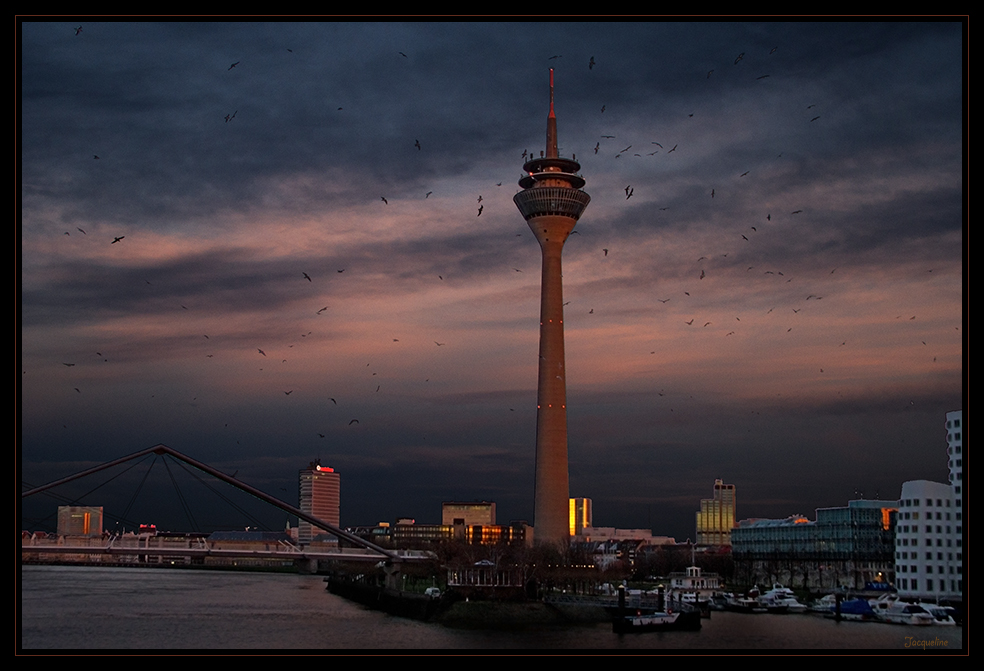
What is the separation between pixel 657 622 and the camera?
4862 cm

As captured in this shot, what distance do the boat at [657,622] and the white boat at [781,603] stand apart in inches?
379

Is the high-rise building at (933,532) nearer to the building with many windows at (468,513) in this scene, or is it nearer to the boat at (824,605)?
the boat at (824,605)

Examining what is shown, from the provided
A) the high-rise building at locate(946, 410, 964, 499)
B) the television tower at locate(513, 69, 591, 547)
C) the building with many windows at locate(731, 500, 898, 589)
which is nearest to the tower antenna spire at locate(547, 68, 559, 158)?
the television tower at locate(513, 69, 591, 547)

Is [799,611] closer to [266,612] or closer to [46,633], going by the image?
[266,612]

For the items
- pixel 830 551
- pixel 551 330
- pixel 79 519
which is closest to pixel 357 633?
pixel 830 551

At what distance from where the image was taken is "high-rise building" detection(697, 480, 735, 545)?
17712cm

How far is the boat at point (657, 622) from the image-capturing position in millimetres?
46781

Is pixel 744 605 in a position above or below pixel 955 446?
below

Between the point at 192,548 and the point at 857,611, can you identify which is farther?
the point at 192,548

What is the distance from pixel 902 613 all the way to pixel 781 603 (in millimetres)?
9278

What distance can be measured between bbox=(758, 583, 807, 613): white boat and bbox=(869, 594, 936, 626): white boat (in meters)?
5.18

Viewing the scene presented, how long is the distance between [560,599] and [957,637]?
18.3m

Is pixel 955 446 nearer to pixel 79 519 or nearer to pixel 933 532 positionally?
pixel 933 532
